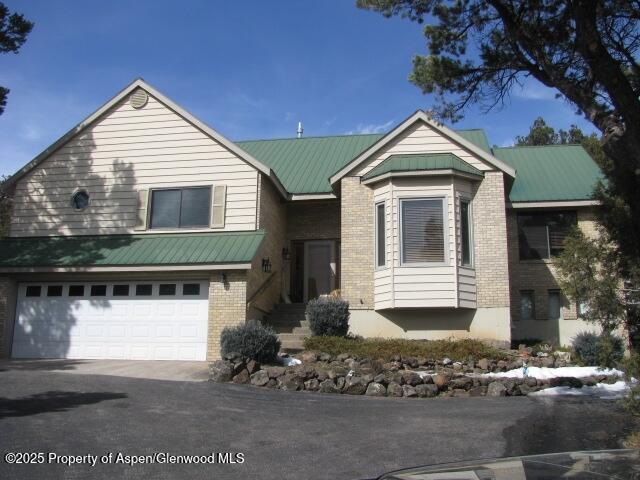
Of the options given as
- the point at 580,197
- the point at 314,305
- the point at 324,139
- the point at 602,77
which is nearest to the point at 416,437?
the point at 602,77

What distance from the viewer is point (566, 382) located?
12430 millimetres

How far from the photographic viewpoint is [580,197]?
743 inches

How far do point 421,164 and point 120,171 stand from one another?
359 inches

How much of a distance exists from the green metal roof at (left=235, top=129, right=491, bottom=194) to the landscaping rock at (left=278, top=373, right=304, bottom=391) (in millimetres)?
8310

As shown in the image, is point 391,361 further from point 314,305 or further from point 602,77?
point 602,77

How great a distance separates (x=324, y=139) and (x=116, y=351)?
1207 centimetres

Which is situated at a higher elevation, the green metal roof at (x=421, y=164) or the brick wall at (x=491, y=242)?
the green metal roof at (x=421, y=164)

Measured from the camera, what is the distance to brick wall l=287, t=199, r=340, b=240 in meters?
20.8

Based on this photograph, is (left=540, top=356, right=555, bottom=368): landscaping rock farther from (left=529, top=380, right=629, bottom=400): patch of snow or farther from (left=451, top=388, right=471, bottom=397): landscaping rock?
(left=451, top=388, right=471, bottom=397): landscaping rock

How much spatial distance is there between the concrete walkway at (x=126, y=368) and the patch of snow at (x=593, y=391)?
702cm

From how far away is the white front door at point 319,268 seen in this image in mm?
20859

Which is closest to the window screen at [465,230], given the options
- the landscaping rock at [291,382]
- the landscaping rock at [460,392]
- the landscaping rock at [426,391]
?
the landscaping rock at [460,392]

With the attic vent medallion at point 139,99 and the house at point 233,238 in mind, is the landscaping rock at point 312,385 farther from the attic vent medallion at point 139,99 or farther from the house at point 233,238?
the attic vent medallion at point 139,99

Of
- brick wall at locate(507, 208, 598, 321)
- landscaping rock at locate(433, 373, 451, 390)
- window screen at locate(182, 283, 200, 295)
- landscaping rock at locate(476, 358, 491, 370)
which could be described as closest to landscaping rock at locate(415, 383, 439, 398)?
landscaping rock at locate(433, 373, 451, 390)
